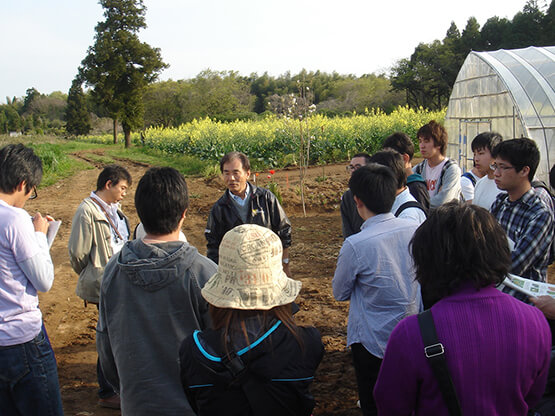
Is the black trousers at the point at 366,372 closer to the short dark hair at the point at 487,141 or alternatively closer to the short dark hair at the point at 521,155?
the short dark hair at the point at 521,155

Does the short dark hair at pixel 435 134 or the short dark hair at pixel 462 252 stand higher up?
the short dark hair at pixel 435 134

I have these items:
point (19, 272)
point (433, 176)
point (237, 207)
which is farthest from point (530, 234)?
point (19, 272)

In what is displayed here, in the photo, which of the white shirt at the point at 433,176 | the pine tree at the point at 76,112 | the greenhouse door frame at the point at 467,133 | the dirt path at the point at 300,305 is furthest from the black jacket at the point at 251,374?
the pine tree at the point at 76,112

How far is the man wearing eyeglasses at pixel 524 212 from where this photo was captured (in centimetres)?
254

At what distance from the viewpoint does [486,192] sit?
3693mm

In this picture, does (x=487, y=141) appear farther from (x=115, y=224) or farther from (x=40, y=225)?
(x=40, y=225)

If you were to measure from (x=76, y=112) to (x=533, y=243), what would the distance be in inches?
2703

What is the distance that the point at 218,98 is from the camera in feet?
175

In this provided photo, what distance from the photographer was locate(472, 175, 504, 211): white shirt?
3.61 metres

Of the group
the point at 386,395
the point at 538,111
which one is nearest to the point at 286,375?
the point at 386,395

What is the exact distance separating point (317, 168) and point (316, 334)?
53.0 feet

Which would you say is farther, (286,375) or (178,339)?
(178,339)

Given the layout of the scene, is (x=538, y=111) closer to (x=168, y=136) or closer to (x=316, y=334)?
(x=316, y=334)

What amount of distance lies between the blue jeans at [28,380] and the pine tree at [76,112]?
66915mm
